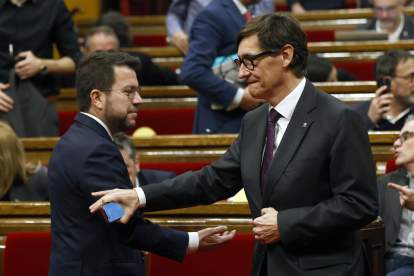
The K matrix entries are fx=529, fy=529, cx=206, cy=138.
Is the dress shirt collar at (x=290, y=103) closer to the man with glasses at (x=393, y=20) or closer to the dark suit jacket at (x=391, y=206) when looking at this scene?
the dark suit jacket at (x=391, y=206)

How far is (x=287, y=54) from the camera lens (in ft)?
4.06

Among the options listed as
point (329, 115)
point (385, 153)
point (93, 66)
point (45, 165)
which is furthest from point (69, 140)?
point (385, 153)

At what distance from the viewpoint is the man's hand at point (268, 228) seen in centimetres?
117

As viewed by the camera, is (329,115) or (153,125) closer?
(329,115)

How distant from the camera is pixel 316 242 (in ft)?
3.85

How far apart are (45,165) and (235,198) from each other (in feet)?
2.97

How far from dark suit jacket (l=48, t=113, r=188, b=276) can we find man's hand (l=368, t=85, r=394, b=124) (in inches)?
52.5

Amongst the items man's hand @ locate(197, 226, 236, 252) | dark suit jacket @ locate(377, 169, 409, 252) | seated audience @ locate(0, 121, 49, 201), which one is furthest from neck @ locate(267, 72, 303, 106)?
seated audience @ locate(0, 121, 49, 201)

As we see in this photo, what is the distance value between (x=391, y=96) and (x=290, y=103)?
4.16 ft

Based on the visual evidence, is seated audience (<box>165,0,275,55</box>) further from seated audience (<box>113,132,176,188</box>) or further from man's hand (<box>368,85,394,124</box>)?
man's hand (<box>368,85,394,124</box>)

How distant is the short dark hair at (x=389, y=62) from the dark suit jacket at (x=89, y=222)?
1.55 m

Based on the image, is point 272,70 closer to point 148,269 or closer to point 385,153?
point 148,269

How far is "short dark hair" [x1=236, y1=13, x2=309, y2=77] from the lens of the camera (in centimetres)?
123

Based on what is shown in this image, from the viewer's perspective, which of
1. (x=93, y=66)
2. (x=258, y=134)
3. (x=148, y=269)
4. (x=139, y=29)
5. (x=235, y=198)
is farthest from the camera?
(x=139, y=29)
